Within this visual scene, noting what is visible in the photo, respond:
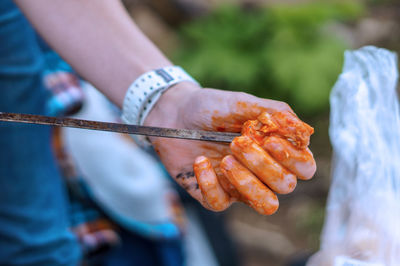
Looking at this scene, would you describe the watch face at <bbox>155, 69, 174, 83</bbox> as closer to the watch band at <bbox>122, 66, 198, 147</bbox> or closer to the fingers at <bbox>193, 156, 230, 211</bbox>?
the watch band at <bbox>122, 66, 198, 147</bbox>

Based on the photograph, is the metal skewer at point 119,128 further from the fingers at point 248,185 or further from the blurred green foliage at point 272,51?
the blurred green foliage at point 272,51

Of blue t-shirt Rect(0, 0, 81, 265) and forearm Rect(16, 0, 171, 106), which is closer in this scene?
forearm Rect(16, 0, 171, 106)

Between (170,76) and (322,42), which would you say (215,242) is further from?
(322,42)

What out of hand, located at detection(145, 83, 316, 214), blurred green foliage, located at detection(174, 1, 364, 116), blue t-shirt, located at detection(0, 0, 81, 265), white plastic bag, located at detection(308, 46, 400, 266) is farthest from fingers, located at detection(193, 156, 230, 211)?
blurred green foliage, located at detection(174, 1, 364, 116)

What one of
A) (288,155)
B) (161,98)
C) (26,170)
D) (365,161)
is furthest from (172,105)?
(26,170)

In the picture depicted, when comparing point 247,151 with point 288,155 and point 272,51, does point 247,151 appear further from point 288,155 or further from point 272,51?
point 272,51

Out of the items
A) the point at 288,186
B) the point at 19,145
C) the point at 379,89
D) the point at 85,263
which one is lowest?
the point at 85,263

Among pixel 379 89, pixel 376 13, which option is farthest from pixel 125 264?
pixel 376 13
